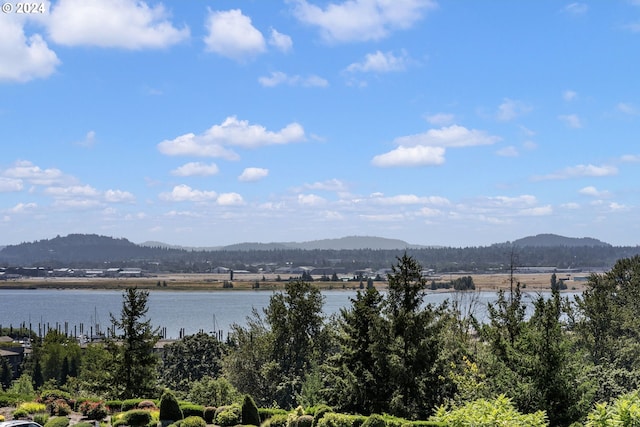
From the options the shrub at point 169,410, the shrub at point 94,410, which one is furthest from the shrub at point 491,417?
the shrub at point 94,410

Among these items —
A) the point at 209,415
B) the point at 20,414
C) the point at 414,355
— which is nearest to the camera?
the point at 414,355

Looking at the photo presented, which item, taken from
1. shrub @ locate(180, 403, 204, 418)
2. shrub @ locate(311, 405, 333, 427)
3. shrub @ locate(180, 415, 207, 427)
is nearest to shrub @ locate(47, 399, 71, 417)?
shrub @ locate(180, 403, 204, 418)

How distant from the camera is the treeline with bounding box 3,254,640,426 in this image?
85.3 feet

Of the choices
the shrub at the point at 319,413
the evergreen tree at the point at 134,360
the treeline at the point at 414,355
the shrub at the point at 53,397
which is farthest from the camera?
the evergreen tree at the point at 134,360

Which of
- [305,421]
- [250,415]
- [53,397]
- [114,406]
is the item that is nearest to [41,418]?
[114,406]

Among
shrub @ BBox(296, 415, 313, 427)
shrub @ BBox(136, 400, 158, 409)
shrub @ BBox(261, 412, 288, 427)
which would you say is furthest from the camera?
shrub @ BBox(136, 400, 158, 409)

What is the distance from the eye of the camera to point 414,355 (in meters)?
32.7

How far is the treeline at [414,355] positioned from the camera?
1024 inches

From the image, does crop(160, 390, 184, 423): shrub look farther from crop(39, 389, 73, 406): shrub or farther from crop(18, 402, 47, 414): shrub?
crop(39, 389, 73, 406): shrub

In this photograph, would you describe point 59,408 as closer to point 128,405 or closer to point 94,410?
point 94,410

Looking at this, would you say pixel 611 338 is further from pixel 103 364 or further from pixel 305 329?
pixel 103 364

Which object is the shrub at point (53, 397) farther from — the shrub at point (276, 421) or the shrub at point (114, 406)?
the shrub at point (276, 421)

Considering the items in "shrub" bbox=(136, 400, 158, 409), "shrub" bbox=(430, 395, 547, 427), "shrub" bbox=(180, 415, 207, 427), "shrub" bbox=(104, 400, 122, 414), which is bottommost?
"shrub" bbox=(104, 400, 122, 414)

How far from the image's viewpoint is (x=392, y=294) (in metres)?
34.1
